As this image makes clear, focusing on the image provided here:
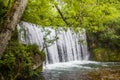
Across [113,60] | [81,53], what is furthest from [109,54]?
[81,53]

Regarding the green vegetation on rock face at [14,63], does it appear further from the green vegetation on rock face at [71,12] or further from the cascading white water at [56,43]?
the cascading white water at [56,43]

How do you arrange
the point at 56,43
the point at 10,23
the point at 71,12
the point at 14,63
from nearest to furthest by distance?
1. the point at 10,23
2. the point at 14,63
3. the point at 71,12
4. the point at 56,43

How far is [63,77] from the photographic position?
11461mm

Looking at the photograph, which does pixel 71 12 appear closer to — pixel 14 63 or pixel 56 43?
pixel 14 63

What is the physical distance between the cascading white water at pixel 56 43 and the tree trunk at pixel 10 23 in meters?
9.90

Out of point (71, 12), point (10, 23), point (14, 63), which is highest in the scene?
point (71, 12)

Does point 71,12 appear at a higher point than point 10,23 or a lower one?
higher

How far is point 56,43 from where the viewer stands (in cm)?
1805

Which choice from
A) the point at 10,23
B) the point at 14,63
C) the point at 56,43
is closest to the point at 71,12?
the point at 14,63

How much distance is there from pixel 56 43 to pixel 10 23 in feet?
46.7

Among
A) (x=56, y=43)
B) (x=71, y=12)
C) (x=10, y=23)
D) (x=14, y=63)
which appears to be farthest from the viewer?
(x=56, y=43)

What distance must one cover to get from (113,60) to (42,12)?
1002cm

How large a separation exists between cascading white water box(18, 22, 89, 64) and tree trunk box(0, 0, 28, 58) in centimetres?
990

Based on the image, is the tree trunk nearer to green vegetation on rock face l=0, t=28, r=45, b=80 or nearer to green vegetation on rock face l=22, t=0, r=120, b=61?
green vegetation on rock face l=22, t=0, r=120, b=61
